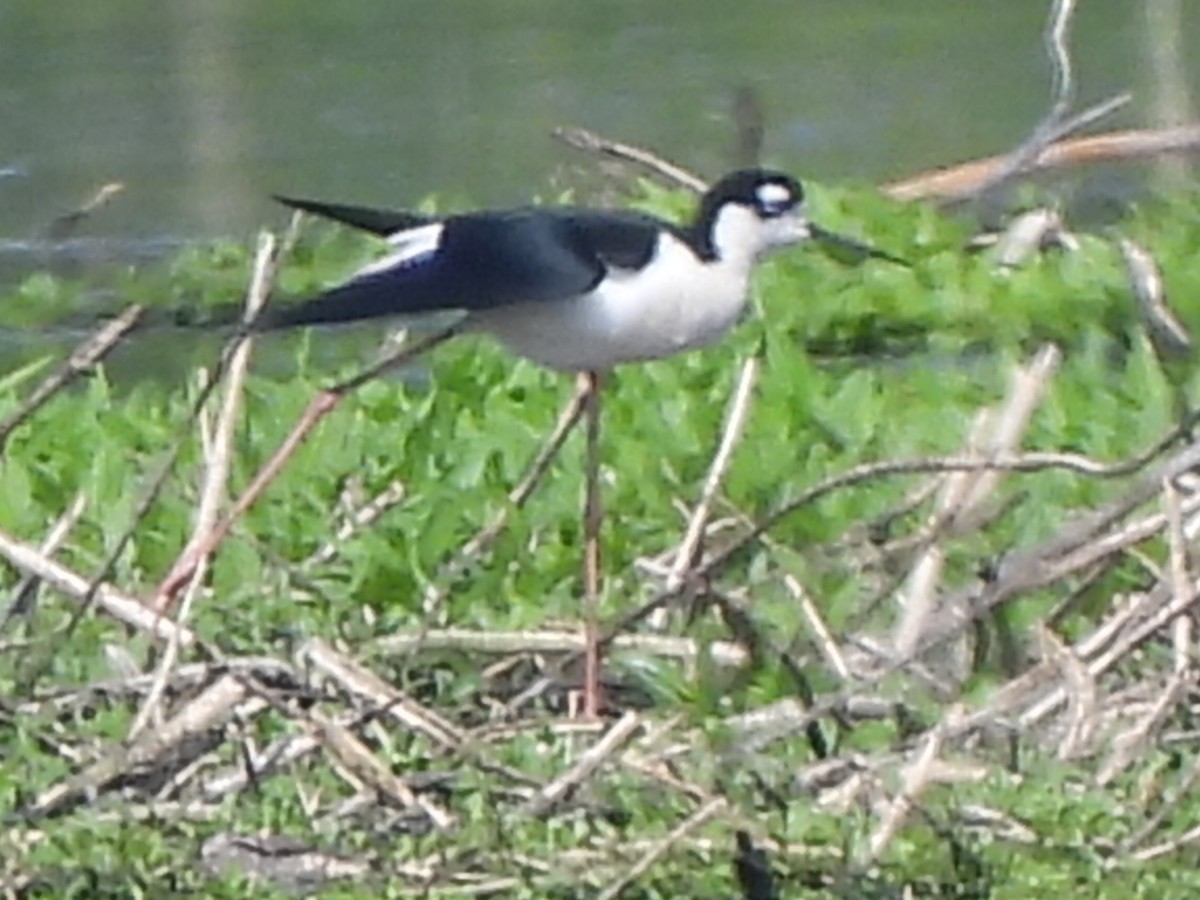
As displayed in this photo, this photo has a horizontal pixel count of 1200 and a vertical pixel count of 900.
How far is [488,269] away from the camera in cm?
422

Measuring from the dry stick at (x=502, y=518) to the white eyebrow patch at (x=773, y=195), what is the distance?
1.00ft

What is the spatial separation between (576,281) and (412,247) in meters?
0.20

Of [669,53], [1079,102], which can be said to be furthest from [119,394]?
[669,53]

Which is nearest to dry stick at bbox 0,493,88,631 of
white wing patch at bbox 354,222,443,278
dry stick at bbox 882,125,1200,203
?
white wing patch at bbox 354,222,443,278

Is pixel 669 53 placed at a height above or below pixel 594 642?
below

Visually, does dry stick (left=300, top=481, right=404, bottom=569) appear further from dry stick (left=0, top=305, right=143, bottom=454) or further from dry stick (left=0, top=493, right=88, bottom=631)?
dry stick (left=0, top=305, right=143, bottom=454)

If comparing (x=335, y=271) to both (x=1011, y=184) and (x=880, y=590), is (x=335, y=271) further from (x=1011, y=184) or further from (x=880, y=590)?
(x=880, y=590)

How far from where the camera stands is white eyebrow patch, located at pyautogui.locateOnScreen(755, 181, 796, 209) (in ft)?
15.1

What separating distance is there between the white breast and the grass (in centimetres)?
27

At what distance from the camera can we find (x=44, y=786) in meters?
4.09

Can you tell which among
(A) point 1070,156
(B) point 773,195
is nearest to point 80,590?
(B) point 773,195

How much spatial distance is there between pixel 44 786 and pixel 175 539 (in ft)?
3.73

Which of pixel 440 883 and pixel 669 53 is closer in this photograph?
pixel 440 883

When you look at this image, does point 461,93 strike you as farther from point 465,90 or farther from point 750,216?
point 750,216
